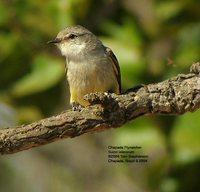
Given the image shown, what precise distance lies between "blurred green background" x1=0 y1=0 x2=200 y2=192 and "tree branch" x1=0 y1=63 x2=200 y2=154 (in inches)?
30.1

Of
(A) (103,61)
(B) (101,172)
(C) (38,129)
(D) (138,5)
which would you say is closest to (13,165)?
(B) (101,172)

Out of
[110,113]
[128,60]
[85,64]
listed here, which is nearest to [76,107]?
[110,113]

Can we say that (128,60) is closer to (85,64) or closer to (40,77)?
(85,64)

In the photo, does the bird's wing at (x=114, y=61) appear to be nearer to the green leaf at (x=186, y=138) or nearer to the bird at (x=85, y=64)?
the bird at (x=85, y=64)

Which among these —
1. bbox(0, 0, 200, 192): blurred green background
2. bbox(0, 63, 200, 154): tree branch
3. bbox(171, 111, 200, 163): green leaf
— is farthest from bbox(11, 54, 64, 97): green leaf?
bbox(0, 63, 200, 154): tree branch

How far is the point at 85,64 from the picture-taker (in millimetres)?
4852

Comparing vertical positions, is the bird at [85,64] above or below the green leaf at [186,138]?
above

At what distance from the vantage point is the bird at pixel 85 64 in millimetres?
4754

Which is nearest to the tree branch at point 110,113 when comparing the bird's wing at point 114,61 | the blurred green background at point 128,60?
the blurred green background at point 128,60

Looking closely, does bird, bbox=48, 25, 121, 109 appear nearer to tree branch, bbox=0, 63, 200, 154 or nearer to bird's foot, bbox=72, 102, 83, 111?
bird's foot, bbox=72, 102, 83, 111

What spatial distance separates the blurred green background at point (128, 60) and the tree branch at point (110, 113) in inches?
30.1

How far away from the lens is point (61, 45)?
4965mm

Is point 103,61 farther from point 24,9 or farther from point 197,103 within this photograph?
point 197,103

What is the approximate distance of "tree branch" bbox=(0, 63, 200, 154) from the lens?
151 inches
